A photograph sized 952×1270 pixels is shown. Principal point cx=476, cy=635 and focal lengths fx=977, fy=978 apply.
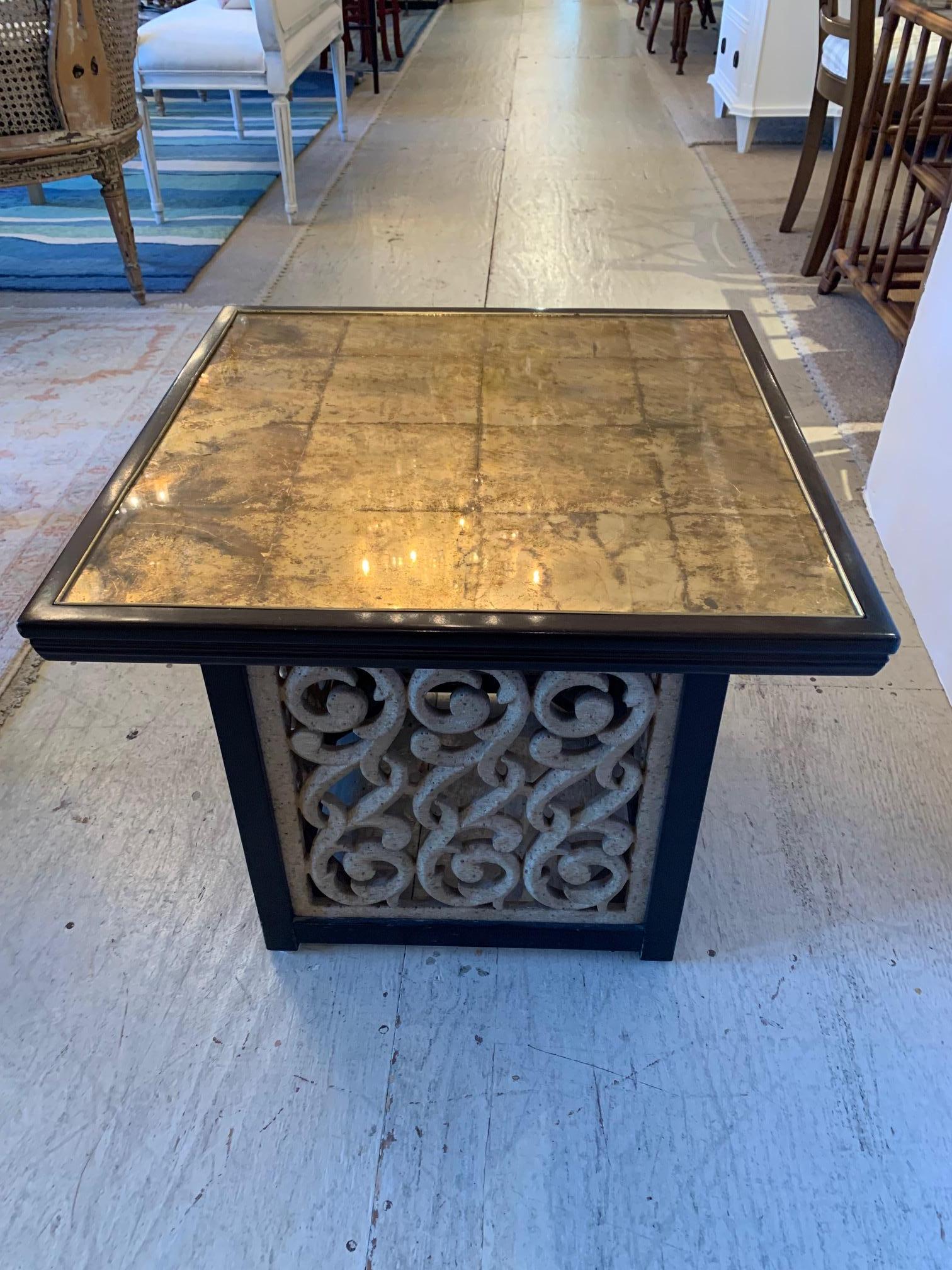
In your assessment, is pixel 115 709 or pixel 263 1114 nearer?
pixel 263 1114

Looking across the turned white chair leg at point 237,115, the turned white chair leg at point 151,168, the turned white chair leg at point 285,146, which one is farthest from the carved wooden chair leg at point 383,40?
the turned white chair leg at point 285,146

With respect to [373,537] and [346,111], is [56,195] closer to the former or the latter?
[346,111]

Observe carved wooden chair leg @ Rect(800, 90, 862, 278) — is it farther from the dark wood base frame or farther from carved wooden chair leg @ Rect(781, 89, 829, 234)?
the dark wood base frame

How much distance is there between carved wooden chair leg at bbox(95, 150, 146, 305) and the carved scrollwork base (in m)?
1.87

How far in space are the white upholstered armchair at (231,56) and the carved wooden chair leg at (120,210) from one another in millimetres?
589

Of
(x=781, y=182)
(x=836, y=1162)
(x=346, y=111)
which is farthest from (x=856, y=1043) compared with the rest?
(x=346, y=111)

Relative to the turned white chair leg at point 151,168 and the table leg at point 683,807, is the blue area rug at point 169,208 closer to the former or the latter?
the turned white chair leg at point 151,168

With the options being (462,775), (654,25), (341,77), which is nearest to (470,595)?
(462,775)

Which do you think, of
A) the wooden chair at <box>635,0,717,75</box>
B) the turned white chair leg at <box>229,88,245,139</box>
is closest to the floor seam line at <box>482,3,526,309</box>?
the wooden chair at <box>635,0,717,75</box>

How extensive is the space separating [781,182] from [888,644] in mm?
3228

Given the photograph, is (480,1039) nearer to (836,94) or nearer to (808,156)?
(836,94)

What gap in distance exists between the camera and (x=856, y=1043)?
1020 millimetres

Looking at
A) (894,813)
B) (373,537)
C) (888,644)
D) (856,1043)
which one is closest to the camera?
(888,644)

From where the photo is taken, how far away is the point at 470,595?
2.61ft
